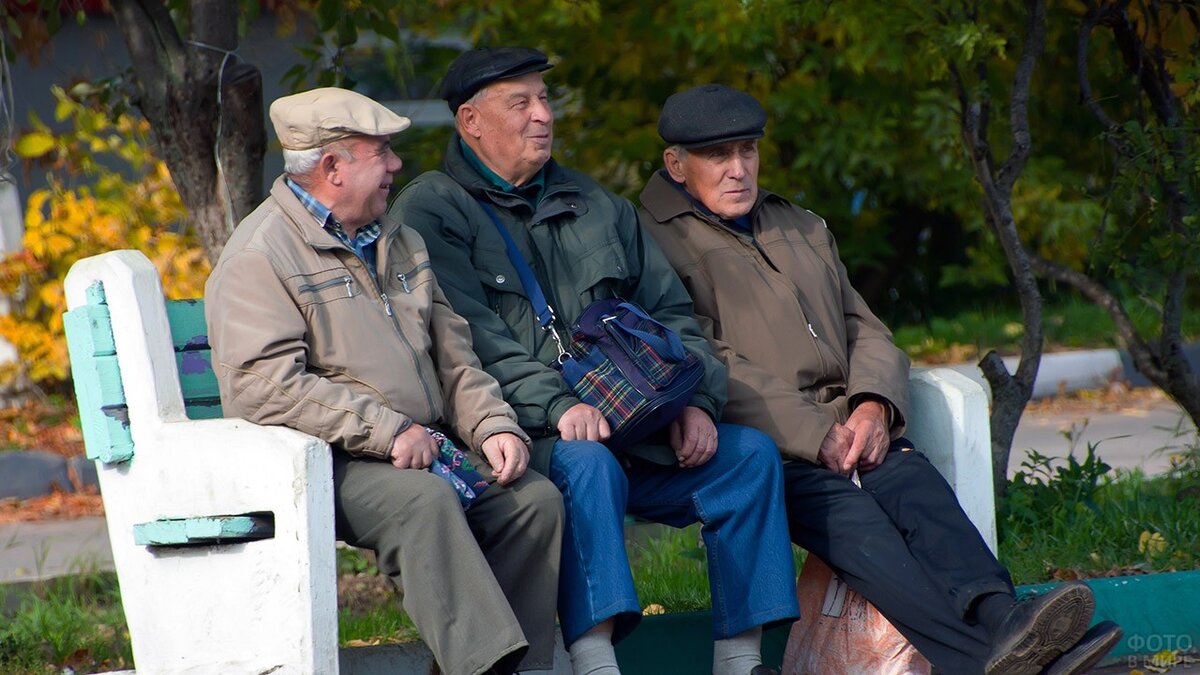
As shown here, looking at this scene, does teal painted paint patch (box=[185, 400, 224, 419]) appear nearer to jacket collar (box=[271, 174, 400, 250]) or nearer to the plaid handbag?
jacket collar (box=[271, 174, 400, 250])

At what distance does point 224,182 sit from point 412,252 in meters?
1.32

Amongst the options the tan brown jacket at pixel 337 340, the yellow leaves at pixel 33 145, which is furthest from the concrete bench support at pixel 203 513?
the yellow leaves at pixel 33 145

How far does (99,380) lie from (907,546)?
1917mm

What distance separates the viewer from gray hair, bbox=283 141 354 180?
137 inches

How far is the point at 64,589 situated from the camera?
5152 mm

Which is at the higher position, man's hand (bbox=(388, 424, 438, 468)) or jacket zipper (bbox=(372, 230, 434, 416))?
jacket zipper (bbox=(372, 230, 434, 416))

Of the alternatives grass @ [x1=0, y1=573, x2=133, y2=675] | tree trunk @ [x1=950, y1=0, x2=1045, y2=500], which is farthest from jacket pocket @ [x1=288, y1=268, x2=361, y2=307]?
tree trunk @ [x1=950, y1=0, x2=1045, y2=500]

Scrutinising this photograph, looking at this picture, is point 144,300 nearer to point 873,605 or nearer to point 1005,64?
point 873,605

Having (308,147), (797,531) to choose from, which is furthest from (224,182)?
(797,531)

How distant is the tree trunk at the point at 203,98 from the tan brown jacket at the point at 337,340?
47.8 inches

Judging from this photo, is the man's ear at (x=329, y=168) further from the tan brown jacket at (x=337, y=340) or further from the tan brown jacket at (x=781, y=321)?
the tan brown jacket at (x=781, y=321)

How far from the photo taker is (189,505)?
10.6ft

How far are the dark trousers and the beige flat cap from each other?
4.37 feet

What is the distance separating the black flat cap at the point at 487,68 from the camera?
Result: 396 centimetres
